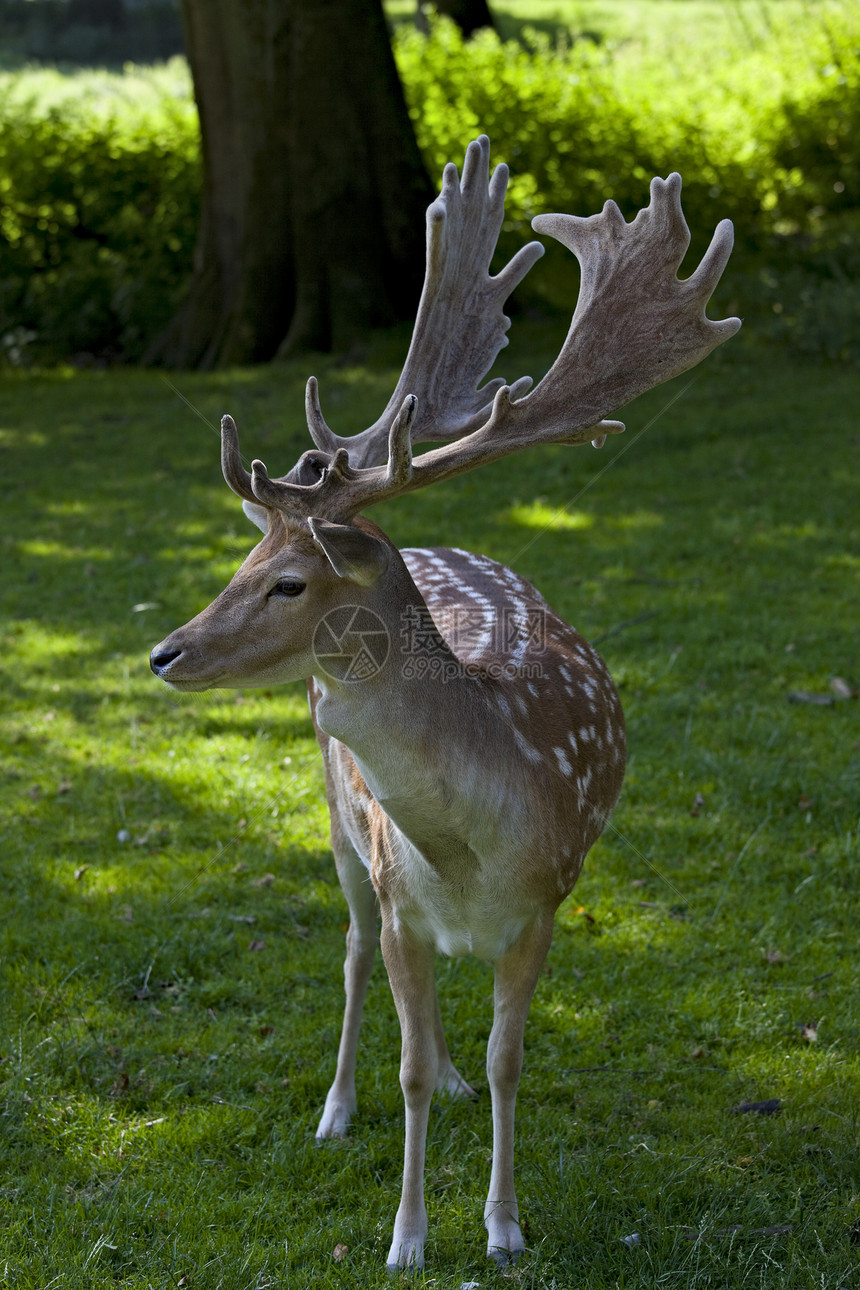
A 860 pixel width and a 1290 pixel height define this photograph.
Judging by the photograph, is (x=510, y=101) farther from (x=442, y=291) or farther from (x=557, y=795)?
(x=557, y=795)

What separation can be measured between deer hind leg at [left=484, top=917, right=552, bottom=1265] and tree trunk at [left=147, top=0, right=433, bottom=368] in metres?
9.08

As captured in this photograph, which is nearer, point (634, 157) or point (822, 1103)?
point (822, 1103)

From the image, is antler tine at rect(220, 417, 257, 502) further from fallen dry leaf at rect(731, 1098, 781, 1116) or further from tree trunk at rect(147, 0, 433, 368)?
tree trunk at rect(147, 0, 433, 368)

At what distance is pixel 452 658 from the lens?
9.80 feet

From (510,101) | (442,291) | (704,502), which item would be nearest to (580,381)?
(442,291)

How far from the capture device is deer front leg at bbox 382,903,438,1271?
3.13 metres

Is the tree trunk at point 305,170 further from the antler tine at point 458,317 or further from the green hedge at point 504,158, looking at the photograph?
the antler tine at point 458,317

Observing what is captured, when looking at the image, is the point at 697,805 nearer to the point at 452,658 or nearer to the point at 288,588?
the point at 452,658

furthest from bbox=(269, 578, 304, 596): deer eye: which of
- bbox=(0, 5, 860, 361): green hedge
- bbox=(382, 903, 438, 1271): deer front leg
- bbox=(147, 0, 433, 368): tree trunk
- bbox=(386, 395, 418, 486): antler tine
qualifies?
bbox=(0, 5, 860, 361): green hedge

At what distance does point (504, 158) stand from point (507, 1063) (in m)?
11.8

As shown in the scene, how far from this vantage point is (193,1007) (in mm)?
4141

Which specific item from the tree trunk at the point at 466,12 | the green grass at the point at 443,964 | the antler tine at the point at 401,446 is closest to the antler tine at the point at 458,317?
the antler tine at the point at 401,446

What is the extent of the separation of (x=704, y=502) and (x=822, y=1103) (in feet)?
18.6

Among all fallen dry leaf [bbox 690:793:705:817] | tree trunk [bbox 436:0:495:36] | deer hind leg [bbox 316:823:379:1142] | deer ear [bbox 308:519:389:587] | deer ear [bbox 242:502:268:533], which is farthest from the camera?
tree trunk [bbox 436:0:495:36]
